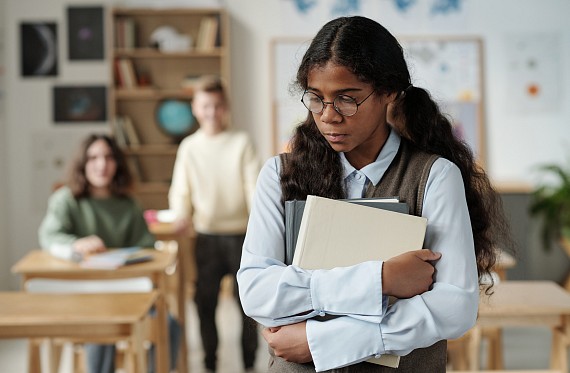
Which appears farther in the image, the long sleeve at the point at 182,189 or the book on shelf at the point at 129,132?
the book on shelf at the point at 129,132

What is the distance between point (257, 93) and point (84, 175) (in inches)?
122

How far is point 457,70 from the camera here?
6.78m

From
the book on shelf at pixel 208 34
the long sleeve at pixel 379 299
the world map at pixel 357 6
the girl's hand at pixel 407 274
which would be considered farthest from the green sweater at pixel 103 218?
the world map at pixel 357 6

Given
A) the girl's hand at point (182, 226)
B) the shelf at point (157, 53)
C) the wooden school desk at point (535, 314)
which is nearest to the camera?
the wooden school desk at point (535, 314)

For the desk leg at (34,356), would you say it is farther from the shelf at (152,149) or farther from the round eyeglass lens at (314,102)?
the shelf at (152,149)

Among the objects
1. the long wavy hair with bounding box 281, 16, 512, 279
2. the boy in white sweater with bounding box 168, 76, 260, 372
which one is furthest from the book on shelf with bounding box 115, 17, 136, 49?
the long wavy hair with bounding box 281, 16, 512, 279

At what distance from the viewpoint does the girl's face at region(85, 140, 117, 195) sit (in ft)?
12.6

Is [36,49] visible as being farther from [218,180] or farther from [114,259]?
[114,259]

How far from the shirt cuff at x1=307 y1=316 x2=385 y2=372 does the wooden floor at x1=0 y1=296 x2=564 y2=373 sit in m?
3.05

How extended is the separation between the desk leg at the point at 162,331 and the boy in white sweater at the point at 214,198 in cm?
80

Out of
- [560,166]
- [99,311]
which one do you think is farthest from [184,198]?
[560,166]

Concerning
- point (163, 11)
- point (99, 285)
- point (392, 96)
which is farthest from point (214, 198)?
point (392, 96)

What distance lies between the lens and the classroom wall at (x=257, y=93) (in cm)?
671

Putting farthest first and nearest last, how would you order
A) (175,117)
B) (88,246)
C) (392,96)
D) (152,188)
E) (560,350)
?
(175,117)
(152,188)
(88,246)
(560,350)
(392,96)
